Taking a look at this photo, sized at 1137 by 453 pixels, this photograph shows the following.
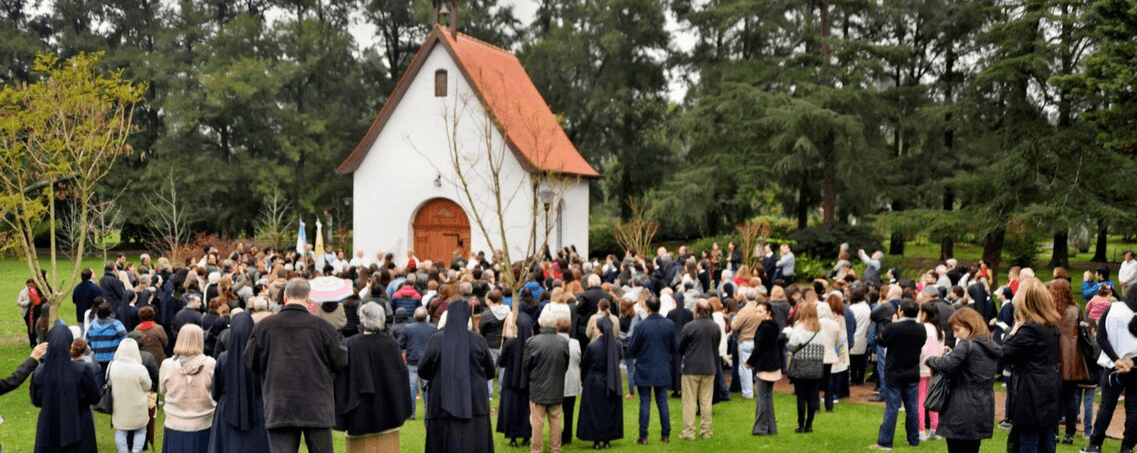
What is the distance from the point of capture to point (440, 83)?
28.9 metres

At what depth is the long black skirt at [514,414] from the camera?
10422mm

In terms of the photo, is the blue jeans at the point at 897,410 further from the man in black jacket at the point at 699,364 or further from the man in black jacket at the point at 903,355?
the man in black jacket at the point at 699,364

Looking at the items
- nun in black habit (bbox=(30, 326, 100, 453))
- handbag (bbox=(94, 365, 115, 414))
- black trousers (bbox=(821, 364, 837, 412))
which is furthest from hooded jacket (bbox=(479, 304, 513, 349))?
nun in black habit (bbox=(30, 326, 100, 453))

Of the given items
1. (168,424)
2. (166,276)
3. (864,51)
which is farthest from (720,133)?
(168,424)

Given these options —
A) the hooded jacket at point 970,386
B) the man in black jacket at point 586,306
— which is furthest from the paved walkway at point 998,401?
the hooded jacket at point 970,386

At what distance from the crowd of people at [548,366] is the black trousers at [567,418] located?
26 millimetres

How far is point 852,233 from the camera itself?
29.9 meters

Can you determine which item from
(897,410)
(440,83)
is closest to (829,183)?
(440,83)

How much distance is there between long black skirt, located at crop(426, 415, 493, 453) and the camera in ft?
28.2

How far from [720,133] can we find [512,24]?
51.6ft

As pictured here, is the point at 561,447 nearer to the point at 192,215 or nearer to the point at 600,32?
the point at 600,32

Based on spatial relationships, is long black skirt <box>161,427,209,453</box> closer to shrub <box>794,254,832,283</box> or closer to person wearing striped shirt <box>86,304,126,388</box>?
person wearing striped shirt <box>86,304,126,388</box>

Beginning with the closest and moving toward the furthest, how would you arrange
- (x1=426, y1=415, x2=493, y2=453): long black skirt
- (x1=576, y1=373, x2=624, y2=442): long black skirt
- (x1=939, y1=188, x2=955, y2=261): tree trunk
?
(x1=426, y1=415, x2=493, y2=453): long black skirt
(x1=576, y1=373, x2=624, y2=442): long black skirt
(x1=939, y1=188, x2=955, y2=261): tree trunk

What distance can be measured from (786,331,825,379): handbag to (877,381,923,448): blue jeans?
2.56 ft
